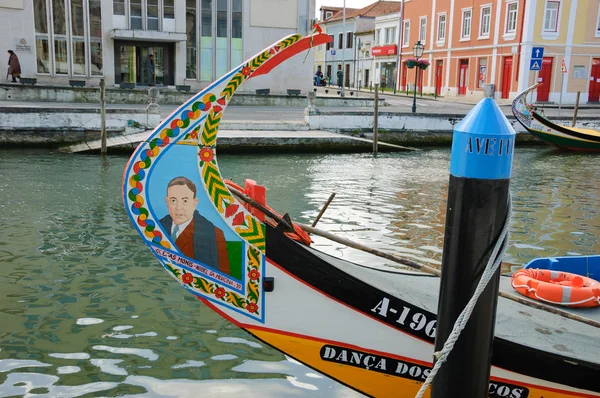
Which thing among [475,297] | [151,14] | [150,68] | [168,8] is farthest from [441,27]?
[475,297]

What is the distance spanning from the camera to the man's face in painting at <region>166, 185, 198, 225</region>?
3214 mm

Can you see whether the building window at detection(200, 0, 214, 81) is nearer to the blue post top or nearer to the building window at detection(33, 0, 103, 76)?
the building window at detection(33, 0, 103, 76)

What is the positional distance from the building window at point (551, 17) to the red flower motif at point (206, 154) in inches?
1116

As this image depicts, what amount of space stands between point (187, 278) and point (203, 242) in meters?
0.23

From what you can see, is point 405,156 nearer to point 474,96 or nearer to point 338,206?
point 338,206

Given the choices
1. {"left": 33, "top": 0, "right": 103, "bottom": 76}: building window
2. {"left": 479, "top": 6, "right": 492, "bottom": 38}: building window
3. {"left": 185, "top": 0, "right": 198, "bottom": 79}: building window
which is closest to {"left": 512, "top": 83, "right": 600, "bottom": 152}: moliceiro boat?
{"left": 185, "top": 0, "right": 198, "bottom": 79}: building window

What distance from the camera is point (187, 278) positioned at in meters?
3.35

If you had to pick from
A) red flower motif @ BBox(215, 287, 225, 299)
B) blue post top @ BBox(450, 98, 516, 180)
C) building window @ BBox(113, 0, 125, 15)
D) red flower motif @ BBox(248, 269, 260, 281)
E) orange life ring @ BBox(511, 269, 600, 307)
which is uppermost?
building window @ BBox(113, 0, 125, 15)

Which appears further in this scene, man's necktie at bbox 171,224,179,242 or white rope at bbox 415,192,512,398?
man's necktie at bbox 171,224,179,242

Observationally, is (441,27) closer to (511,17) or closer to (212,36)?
(511,17)

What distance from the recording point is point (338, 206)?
9.78 meters

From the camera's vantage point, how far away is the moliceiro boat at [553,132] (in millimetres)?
17422

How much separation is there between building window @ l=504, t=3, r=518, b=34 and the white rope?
29.0m

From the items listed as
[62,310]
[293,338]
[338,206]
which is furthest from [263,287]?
[338,206]
